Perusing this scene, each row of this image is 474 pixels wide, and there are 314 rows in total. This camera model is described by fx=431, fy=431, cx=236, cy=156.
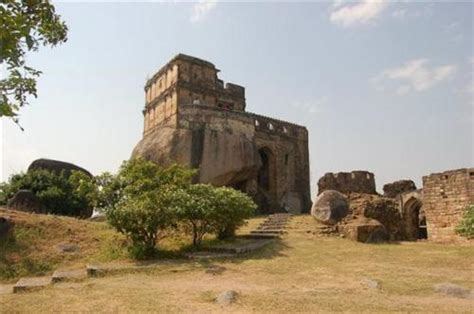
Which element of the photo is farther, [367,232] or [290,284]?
[367,232]

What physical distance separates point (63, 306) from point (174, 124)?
19969mm

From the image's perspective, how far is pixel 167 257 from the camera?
1205 cm

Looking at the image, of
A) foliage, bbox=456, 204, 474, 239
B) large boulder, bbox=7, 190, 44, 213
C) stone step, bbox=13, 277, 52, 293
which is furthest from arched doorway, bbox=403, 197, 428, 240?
stone step, bbox=13, 277, 52, 293

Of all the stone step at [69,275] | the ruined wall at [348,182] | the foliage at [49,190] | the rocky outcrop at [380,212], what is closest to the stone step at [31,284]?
Answer: the stone step at [69,275]

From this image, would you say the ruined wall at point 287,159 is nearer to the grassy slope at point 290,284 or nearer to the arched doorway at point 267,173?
the arched doorway at point 267,173

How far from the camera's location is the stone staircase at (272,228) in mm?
15425

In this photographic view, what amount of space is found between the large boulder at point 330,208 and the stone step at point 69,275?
10054 millimetres

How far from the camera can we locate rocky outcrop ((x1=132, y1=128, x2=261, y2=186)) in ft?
81.2

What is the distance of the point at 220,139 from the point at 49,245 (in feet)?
48.0

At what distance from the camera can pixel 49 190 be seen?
18312 mm


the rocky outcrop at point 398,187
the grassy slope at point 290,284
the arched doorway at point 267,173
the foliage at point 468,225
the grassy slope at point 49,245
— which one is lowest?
the grassy slope at point 290,284

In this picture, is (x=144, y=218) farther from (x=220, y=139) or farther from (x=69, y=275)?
(x=220, y=139)

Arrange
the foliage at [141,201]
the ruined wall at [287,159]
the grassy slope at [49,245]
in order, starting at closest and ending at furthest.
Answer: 1. the grassy slope at [49,245]
2. the foliage at [141,201]
3. the ruined wall at [287,159]

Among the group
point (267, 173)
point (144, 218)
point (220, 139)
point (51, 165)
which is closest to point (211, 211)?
point (144, 218)
